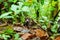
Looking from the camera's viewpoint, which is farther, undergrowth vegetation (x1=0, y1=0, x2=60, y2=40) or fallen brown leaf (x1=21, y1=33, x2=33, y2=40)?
undergrowth vegetation (x1=0, y1=0, x2=60, y2=40)

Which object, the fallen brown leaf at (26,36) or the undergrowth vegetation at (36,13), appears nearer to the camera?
the fallen brown leaf at (26,36)

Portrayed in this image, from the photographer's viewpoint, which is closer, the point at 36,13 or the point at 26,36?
the point at 26,36

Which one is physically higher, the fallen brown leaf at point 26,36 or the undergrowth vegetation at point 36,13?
the undergrowth vegetation at point 36,13

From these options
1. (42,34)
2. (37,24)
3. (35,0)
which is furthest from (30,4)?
(42,34)

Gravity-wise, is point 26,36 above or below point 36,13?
below

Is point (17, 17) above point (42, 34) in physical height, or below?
above

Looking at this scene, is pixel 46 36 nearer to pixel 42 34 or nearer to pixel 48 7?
pixel 42 34

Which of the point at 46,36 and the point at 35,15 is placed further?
the point at 35,15

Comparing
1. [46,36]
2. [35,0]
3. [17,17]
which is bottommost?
[46,36]

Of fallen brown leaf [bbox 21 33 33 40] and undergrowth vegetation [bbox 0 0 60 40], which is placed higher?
undergrowth vegetation [bbox 0 0 60 40]

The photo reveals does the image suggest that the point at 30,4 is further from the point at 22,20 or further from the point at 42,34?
the point at 42,34
